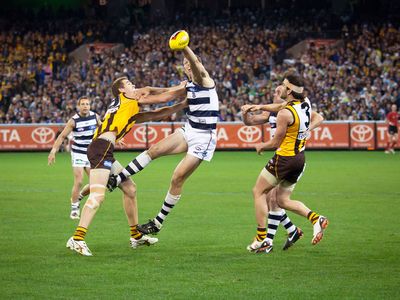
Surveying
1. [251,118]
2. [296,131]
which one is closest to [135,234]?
[251,118]

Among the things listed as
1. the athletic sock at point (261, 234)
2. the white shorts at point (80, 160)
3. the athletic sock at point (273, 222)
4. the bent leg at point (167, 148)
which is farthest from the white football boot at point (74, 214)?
the athletic sock at point (261, 234)

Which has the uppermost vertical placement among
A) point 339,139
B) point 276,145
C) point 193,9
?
point 276,145

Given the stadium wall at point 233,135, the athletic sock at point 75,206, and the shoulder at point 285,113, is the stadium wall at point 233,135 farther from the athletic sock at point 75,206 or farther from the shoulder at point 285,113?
the shoulder at point 285,113

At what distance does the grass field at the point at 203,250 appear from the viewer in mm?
8523

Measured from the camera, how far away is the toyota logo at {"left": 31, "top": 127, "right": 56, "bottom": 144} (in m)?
38.1

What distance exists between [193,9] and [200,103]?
127 feet

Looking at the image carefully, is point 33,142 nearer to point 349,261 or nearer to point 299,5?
point 299,5

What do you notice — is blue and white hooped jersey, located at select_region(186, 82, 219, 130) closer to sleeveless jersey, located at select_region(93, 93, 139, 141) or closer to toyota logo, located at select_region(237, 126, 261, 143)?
sleeveless jersey, located at select_region(93, 93, 139, 141)

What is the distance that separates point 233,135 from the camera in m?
36.9

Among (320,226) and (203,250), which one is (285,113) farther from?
(203,250)

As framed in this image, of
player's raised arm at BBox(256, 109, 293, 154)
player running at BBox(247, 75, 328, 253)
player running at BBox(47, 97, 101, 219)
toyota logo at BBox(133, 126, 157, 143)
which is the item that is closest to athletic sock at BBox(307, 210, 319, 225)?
player running at BBox(247, 75, 328, 253)

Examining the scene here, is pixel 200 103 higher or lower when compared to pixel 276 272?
higher

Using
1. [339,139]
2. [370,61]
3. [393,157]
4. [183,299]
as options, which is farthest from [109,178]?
[370,61]

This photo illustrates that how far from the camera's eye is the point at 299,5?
48.0 meters
